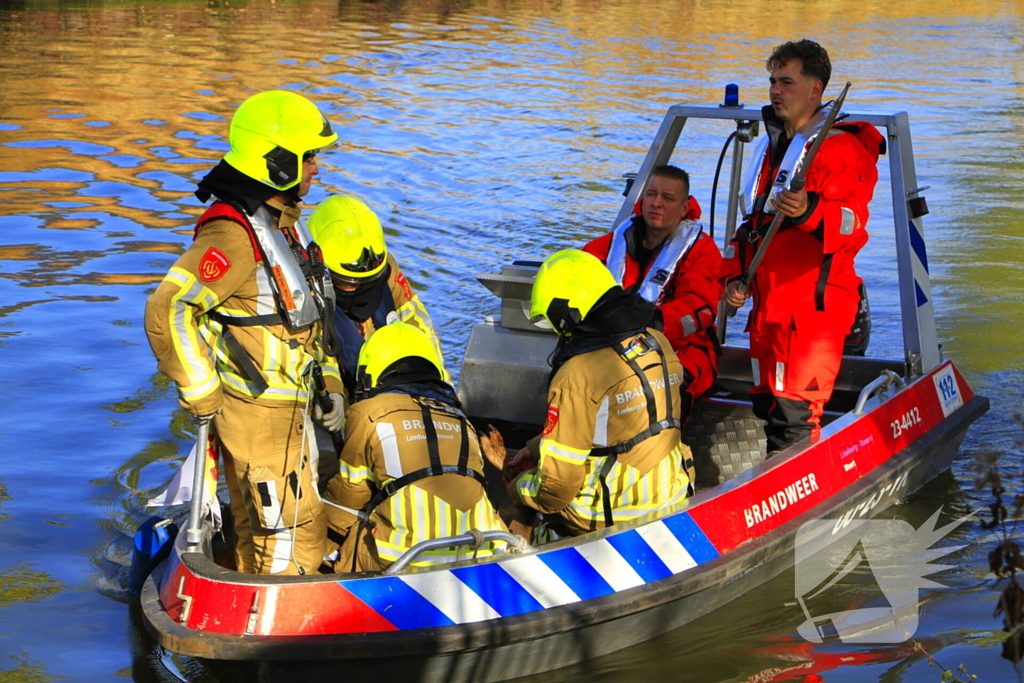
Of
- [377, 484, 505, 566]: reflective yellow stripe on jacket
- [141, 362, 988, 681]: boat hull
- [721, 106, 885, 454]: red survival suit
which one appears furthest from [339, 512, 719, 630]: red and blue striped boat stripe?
[721, 106, 885, 454]: red survival suit

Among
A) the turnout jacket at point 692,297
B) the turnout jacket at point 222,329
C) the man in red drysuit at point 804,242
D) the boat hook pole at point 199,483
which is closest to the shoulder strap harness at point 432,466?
the turnout jacket at point 222,329

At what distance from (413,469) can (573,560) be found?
611 mm

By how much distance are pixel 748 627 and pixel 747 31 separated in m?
24.6

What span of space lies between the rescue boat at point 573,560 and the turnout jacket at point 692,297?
0.24m

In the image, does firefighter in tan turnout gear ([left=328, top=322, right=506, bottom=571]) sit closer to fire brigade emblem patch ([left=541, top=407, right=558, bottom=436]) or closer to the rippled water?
fire brigade emblem patch ([left=541, top=407, right=558, bottom=436])

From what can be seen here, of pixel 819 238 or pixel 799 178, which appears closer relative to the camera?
pixel 799 178

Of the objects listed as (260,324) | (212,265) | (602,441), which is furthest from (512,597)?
(212,265)

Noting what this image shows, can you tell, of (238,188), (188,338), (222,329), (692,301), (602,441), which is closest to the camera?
(188,338)

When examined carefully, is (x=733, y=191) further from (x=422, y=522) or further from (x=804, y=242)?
(x=422, y=522)

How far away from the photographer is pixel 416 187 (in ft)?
41.4

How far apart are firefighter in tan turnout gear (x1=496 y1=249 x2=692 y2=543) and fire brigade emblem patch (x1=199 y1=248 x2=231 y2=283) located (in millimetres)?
1040

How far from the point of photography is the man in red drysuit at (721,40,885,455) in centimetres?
453

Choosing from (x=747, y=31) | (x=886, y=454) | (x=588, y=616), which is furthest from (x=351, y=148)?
(x=747, y=31)

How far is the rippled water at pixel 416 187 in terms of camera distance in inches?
176
